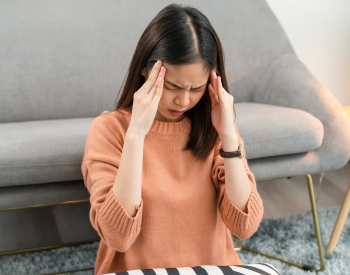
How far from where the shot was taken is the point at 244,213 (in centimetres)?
83

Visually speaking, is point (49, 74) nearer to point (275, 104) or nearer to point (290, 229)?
point (275, 104)

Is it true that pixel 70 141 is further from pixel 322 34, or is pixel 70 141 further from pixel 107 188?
pixel 322 34

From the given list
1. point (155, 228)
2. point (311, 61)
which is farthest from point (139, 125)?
point (311, 61)

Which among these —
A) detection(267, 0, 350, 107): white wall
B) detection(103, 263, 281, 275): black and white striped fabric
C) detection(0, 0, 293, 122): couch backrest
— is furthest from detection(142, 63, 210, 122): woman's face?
detection(267, 0, 350, 107): white wall

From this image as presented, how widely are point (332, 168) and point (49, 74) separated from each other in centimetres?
137

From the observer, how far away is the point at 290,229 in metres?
1.56

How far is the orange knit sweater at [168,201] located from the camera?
2.72 ft

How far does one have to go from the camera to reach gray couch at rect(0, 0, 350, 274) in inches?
44.5

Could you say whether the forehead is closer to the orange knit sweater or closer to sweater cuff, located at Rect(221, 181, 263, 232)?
the orange knit sweater

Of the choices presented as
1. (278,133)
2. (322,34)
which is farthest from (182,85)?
(322,34)

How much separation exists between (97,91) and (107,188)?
0.98 m

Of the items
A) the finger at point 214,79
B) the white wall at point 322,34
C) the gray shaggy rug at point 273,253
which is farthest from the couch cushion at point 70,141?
the white wall at point 322,34

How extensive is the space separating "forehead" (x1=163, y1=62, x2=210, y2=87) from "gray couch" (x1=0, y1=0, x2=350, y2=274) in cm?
53

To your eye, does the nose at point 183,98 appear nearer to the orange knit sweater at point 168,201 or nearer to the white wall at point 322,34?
the orange knit sweater at point 168,201
